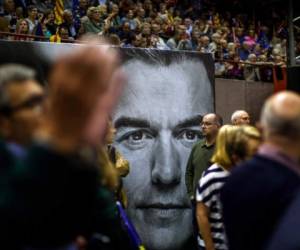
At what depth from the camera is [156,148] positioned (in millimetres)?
6590

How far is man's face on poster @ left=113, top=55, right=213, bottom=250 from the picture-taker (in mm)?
6500

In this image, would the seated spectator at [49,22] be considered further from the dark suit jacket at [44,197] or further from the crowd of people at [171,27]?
the dark suit jacket at [44,197]

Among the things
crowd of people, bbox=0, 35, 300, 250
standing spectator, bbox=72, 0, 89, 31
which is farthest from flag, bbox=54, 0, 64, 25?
crowd of people, bbox=0, 35, 300, 250

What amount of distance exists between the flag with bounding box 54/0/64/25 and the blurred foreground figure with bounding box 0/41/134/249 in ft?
29.0

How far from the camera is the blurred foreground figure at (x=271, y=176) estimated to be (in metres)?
2.34

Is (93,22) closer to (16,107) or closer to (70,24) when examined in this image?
(70,24)

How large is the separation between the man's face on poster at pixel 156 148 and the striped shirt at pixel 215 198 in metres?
2.98

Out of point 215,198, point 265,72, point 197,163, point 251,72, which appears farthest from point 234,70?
point 215,198

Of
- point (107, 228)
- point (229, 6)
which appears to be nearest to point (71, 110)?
point (107, 228)

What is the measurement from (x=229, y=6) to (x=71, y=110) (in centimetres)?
1486

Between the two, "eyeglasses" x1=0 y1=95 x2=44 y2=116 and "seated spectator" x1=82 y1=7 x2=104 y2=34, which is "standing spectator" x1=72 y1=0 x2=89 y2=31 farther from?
"eyeglasses" x1=0 y1=95 x2=44 y2=116

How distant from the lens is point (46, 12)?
399 inches

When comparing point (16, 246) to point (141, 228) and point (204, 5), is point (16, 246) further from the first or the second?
point (204, 5)

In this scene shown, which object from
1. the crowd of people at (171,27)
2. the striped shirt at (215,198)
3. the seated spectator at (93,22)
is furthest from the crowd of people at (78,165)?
the seated spectator at (93,22)
